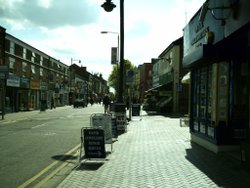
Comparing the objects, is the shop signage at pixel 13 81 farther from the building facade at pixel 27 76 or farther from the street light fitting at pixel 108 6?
the street light fitting at pixel 108 6

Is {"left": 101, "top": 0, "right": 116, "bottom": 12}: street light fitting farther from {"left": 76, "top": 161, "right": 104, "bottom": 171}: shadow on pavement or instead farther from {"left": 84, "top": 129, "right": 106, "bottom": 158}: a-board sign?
{"left": 76, "top": 161, "right": 104, "bottom": 171}: shadow on pavement

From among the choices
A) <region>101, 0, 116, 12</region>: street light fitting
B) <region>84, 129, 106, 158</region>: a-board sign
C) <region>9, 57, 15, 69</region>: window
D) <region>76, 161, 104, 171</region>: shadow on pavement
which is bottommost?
<region>76, 161, 104, 171</region>: shadow on pavement

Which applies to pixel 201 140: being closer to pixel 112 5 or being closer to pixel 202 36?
pixel 202 36

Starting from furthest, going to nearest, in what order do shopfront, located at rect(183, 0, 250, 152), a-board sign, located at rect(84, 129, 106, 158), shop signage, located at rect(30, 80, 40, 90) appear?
shop signage, located at rect(30, 80, 40, 90) → shopfront, located at rect(183, 0, 250, 152) → a-board sign, located at rect(84, 129, 106, 158)

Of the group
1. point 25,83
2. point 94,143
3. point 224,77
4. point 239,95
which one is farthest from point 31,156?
point 25,83

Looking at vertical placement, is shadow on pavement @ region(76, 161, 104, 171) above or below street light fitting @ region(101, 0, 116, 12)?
below

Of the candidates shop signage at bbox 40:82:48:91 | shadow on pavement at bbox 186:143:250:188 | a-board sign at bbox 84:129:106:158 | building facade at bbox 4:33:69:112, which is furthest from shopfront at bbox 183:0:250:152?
shop signage at bbox 40:82:48:91

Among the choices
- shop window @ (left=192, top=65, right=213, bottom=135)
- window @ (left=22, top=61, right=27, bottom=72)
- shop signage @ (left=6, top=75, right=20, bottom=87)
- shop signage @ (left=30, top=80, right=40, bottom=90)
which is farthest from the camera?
shop signage @ (left=30, top=80, right=40, bottom=90)

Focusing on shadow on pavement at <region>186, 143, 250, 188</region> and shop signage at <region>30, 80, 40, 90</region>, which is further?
shop signage at <region>30, 80, 40, 90</region>

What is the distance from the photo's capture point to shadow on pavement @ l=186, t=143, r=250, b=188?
25.5 ft

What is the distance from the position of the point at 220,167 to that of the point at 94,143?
3.17 meters

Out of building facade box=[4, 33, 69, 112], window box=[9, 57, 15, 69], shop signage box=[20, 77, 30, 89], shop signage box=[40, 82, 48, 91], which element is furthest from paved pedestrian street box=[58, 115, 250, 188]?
shop signage box=[40, 82, 48, 91]

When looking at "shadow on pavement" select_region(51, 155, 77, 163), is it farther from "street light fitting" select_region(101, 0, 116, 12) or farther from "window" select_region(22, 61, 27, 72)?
"window" select_region(22, 61, 27, 72)

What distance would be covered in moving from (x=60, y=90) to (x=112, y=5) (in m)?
59.4
